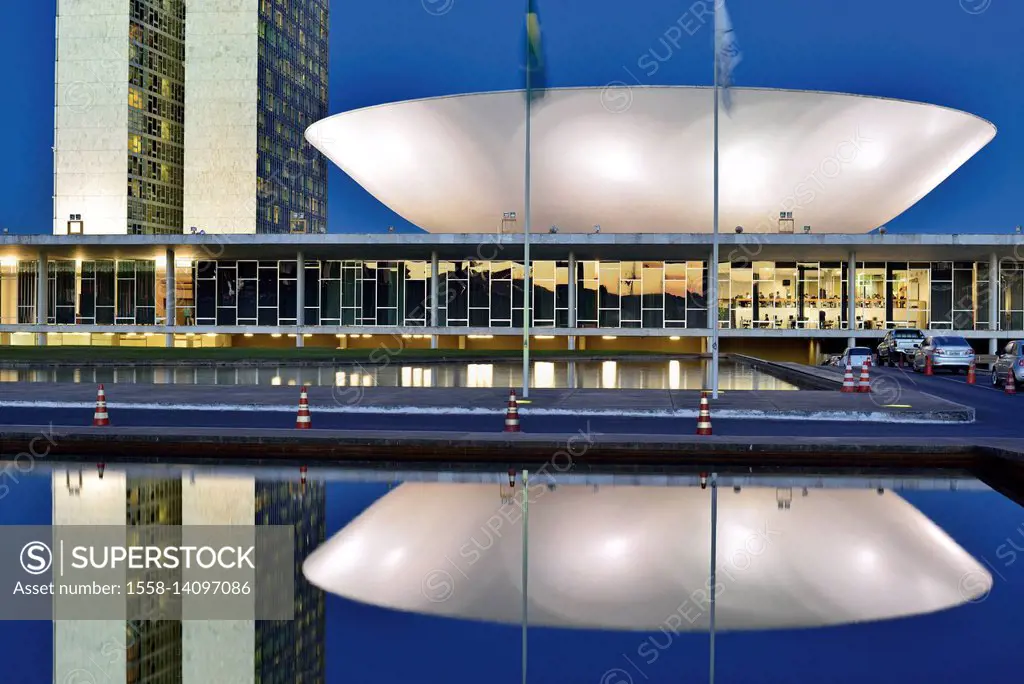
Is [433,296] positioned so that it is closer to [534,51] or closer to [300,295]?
[300,295]

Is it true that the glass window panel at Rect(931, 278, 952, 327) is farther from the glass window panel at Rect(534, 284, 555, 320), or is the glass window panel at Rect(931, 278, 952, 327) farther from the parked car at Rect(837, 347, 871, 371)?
the glass window panel at Rect(534, 284, 555, 320)

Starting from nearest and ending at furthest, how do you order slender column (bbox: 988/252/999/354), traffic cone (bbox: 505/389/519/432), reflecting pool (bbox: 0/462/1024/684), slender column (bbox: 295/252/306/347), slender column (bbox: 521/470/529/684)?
reflecting pool (bbox: 0/462/1024/684) < slender column (bbox: 521/470/529/684) < traffic cone (bbox: 505/389/519/432) < slender column (bbox: 988/252/999/354) < slender column (bbox: 295/252/306/347)

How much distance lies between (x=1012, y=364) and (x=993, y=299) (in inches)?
1055

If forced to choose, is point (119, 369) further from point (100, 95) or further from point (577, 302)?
Result: point (100, 95)

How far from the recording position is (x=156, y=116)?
120688 mm

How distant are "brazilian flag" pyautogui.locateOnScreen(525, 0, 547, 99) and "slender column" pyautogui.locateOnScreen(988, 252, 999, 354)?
128ft

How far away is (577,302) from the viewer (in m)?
58.0

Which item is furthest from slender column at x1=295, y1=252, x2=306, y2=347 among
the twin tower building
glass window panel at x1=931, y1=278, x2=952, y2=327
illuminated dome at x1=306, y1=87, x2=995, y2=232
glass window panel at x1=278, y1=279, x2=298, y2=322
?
the twin tower building

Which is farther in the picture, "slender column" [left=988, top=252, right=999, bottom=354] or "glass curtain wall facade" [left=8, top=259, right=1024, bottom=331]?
"glass curtain wall facade" [left=8, top=259, right=1024, bottom=331]

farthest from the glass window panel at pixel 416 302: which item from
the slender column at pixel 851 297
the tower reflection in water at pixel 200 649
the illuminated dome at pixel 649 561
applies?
the tower reflection in water at pixel 200 649

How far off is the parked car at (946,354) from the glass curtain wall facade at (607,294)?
1468cm

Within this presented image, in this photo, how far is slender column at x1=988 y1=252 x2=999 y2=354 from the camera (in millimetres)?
53812

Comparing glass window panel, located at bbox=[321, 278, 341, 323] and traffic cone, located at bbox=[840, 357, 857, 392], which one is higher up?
glass window panel, located at bbox=[321, 278, 341, 323]

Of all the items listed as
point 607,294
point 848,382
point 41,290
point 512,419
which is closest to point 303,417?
point 512,419
